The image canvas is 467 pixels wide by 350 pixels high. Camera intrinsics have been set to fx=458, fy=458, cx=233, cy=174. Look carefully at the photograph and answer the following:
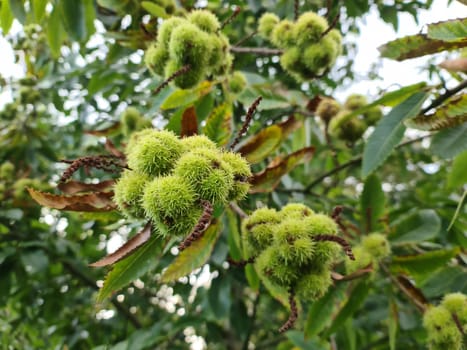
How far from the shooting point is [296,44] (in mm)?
1901

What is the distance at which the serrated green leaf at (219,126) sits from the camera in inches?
59.4

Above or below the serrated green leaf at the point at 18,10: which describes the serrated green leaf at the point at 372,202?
below

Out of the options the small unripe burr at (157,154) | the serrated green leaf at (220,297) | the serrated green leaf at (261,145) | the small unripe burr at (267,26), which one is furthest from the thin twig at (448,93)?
the serrated green leaf at (220,297)

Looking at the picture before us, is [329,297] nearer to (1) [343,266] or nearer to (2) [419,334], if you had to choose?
(1) [343,266]

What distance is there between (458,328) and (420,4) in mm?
2076

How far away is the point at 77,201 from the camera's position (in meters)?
1.23

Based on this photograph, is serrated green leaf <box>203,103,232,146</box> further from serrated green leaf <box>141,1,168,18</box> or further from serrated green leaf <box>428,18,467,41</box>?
serrated green leaf <box>428,18,467,41</box>

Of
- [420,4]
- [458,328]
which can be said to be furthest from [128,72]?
[458,328]

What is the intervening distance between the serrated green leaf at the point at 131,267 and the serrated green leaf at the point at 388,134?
2.55ft

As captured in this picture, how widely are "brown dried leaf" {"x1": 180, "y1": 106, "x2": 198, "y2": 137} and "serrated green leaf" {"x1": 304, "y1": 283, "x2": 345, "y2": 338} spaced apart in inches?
30.6

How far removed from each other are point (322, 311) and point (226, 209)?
21.0 inches

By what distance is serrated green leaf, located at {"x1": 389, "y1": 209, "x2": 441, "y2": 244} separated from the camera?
1884mm

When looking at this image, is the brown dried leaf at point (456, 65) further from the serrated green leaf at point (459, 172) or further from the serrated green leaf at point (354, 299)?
the serrated green leaf at point (354, 299)

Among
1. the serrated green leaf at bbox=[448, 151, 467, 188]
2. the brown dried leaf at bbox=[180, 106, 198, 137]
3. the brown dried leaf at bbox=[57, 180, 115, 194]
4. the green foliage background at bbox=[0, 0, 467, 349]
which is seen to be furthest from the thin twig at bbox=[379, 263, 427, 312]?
the brown dried leaf at bbox=[57, 180, 115, 194]
